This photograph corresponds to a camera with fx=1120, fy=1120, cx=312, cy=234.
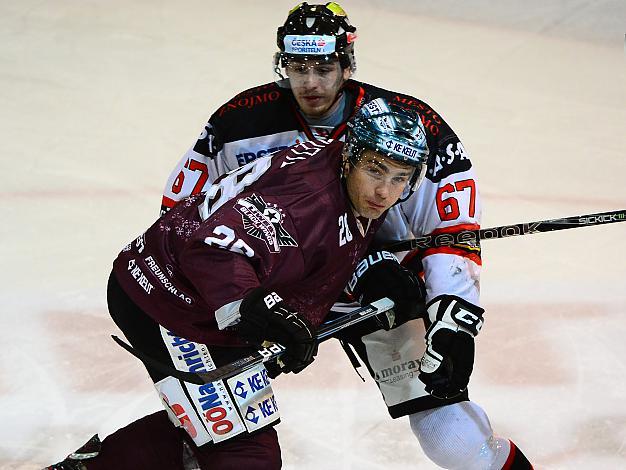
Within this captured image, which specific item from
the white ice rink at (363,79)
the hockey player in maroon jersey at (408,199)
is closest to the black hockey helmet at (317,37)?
the hockey player in maroon jersey at (408,199)

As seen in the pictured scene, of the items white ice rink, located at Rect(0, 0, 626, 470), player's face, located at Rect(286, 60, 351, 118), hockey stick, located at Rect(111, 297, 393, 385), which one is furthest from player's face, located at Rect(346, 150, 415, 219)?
white ice rink, located at Rect(0, 0, 626, 470)

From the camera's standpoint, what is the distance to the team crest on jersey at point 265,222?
2.37m

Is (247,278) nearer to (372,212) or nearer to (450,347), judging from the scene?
(372,212)

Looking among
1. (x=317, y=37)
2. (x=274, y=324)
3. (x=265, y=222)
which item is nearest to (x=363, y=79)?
Answer: (x=317, y=37)

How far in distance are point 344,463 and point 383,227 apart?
0.75 m

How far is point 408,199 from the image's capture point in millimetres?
2895

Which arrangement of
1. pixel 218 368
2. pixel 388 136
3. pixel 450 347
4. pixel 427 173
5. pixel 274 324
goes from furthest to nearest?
pixel 427 173, pixel 450 347, pixel 218 368, pixel 388 136, pixel 274 324

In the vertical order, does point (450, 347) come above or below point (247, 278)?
below

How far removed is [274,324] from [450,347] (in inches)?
24.9

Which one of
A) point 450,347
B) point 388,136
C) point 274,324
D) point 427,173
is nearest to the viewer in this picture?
point 274,324

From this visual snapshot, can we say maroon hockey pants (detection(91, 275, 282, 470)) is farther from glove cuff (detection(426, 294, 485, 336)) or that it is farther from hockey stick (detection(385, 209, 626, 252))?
hockey stick (detection(385, 209, 626, 252))

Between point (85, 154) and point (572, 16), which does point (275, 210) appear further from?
point (572, 16)

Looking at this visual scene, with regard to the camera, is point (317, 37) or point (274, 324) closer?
point (274, 324)

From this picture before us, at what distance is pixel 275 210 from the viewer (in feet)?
7.89
